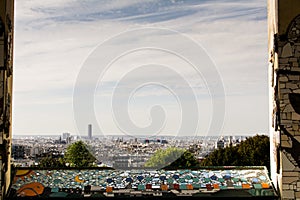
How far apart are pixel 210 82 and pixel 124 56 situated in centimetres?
120

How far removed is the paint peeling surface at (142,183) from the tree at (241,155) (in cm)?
237

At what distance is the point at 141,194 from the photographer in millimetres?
4660

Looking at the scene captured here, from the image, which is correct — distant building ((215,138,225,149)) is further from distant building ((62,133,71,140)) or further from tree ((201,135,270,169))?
distant building ((62,133,71,140))

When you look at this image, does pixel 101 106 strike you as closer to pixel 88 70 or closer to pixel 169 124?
pixel 88 70

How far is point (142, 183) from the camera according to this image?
4828mm

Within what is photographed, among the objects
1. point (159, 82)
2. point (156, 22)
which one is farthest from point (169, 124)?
point (156, 22)

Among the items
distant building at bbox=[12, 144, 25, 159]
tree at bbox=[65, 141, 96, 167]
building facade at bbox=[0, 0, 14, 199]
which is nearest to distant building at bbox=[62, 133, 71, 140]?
tree at bbox=[65, 141, 96, 167]

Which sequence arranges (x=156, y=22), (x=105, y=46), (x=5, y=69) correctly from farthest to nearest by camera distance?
(x=156, y=22), (x=105, y=46), (x=5, y=69)

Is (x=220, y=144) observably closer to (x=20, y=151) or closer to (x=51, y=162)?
(x=51, y=162)

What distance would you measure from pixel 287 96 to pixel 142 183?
1.77 metres

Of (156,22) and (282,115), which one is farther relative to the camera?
(156,22)

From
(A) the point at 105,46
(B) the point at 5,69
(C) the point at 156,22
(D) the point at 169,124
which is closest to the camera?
(B) the point at 5,69

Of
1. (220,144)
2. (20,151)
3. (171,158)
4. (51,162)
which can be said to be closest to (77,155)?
(51,162)

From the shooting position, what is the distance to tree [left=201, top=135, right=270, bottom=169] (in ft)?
24.5
